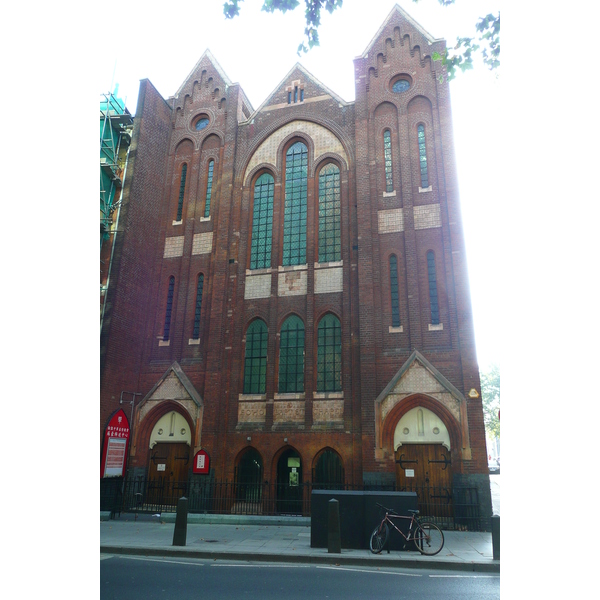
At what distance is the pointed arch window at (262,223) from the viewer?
2095 cm

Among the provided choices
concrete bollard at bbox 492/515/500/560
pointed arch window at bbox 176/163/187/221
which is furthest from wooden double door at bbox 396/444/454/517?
pointed arch window at bbox 176/163/187/221

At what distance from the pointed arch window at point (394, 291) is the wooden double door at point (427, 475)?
4.74m

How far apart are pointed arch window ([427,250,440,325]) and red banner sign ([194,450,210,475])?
10.2 meters

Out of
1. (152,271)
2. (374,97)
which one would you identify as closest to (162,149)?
(152,271)

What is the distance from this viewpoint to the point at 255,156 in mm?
22609

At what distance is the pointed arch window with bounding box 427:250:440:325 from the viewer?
1764cm

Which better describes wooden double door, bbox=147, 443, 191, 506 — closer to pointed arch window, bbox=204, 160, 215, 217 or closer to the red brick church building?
the red brick church building

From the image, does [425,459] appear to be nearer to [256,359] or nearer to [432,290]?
[432,290]

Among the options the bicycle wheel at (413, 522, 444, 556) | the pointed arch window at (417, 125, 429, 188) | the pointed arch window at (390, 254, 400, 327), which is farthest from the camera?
the pointed arch window at (417, 125, 429, 188)

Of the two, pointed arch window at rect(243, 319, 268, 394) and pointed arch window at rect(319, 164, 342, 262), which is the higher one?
pointed arch window at rect(319, 164, 342, 262)

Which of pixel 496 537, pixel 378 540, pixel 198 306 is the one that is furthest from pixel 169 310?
pixel 496 537

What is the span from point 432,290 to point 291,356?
6.24 m

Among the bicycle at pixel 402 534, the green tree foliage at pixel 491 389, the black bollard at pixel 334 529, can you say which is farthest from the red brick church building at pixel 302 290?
the green tree foliage at pixel 491 389

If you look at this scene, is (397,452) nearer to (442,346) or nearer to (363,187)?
(442,346)
